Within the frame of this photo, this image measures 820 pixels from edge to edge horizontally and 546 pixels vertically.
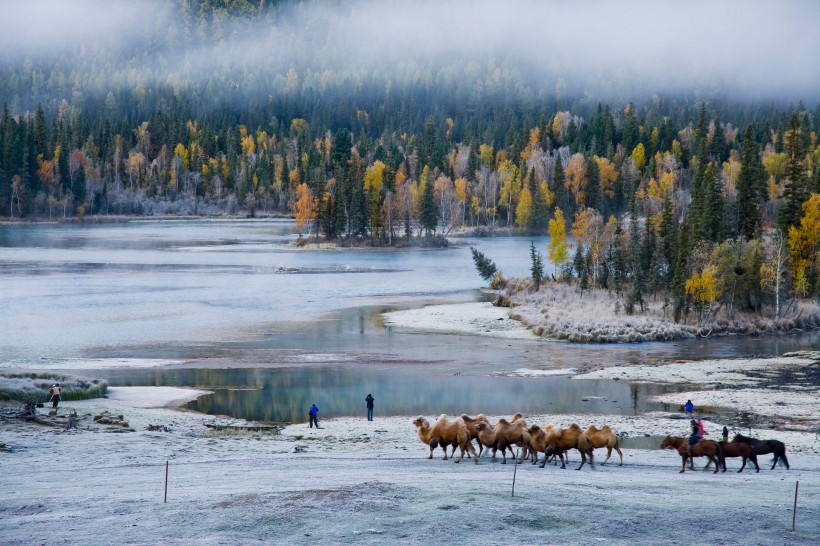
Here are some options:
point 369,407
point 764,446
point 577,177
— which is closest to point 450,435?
point 764,446

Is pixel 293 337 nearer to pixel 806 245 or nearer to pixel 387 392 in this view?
pixel 387 392

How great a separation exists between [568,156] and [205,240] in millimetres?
82933

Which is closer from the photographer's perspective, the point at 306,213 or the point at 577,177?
the point at 306,213

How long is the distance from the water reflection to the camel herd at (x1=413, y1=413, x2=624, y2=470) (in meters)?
11.4

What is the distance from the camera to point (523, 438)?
20.7 meters

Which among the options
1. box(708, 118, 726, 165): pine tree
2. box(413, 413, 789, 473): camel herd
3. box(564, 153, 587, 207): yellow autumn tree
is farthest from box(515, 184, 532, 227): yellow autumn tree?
box(413, 413, 789, 473): camel herd

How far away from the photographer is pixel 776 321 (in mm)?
57781

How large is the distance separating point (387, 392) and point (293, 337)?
16.0m

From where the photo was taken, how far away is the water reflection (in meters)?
33.6

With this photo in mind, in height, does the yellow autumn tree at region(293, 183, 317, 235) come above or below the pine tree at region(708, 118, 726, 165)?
below

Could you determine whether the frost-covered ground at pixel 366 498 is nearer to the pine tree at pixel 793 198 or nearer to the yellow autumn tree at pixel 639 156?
the pine tree at pixel 793 198

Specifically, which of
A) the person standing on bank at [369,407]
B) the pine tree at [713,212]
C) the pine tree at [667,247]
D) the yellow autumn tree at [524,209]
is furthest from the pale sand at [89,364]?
the yellow autumn tree at [524,209]

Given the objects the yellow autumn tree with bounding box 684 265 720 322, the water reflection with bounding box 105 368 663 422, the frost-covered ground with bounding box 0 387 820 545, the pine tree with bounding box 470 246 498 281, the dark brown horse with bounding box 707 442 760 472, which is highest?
the pine tree with bounding box 470 246 498 281

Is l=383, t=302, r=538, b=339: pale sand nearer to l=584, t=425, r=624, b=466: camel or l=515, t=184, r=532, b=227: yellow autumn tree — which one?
l=584, t=425, r=624, b=466: camel
